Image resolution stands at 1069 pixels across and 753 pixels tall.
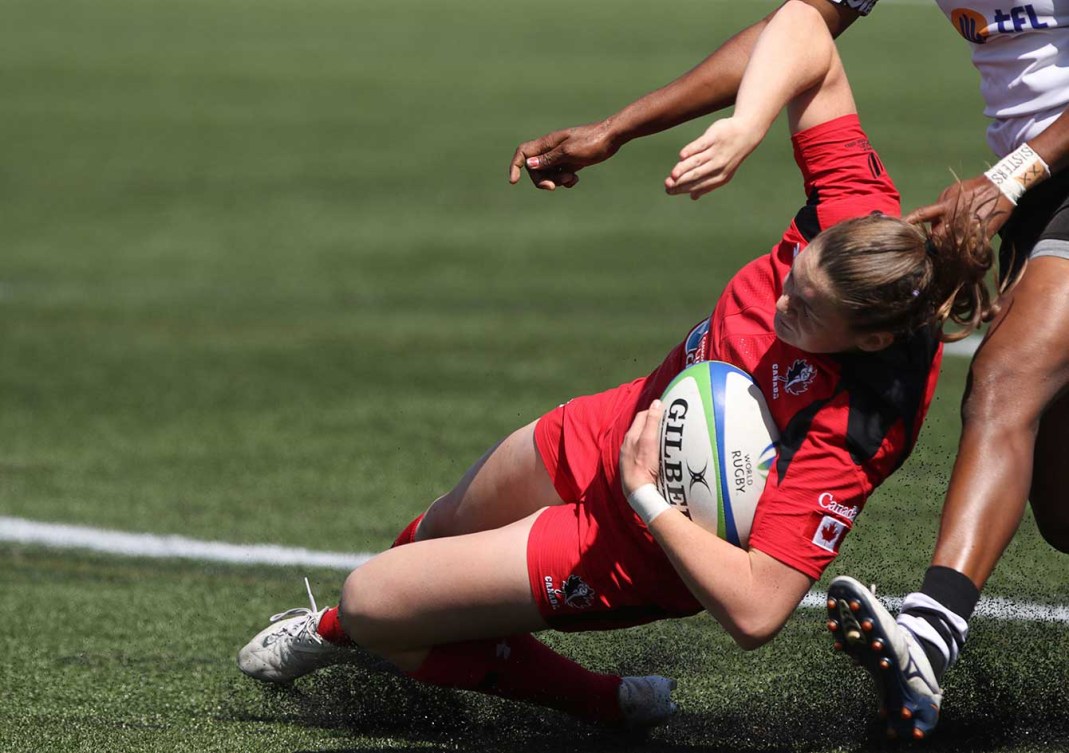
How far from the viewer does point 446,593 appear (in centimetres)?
385

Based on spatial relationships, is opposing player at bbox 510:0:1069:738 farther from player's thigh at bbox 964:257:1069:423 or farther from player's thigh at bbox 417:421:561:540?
player's thigh at bbox 417:421:561:540

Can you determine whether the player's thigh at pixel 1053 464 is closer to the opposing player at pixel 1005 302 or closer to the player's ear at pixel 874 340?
the opposing player at pixel 1005 302

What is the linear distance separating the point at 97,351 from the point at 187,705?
Result: 222 inches

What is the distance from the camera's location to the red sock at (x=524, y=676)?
13.4 feet

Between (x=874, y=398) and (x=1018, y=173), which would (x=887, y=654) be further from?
(x=1018, y=173)

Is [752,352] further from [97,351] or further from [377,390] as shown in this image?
[97,351]

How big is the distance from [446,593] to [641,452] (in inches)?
24.7

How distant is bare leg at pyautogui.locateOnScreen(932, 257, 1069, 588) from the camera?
3.70 m

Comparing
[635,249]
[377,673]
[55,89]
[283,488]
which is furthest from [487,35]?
[377,673]

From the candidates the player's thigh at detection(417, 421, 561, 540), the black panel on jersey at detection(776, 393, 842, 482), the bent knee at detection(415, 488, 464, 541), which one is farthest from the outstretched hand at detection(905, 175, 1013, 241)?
the bent knee at detection(415, 488, 464, 541)

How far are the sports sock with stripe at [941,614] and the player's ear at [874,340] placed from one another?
55 centimetres

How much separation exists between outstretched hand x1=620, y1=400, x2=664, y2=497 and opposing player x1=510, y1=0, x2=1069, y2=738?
0.52 metres

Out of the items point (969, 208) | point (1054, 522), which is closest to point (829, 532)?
point (969, 208)

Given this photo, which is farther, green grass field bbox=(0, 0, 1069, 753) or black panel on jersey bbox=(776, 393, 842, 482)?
green grass field bbox=(0, 0, 1069, 753)
